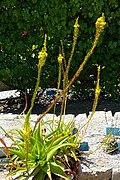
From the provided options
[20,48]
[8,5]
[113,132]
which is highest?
[8,5]

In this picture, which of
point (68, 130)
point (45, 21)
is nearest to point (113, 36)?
point (45, 21)

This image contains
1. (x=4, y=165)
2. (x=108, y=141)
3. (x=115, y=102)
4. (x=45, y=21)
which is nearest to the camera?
(x=4, y=165)

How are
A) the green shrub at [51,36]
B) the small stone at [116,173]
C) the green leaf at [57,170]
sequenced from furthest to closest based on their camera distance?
the green shrub at [51,36] < the small stone at [116,173] < the green leaf at [57,170]

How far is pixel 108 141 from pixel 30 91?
10.4 feet

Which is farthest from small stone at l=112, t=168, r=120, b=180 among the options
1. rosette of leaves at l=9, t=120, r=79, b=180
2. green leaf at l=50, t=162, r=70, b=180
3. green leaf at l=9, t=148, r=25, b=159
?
green leaf at l=9, t=148, r=25, b=159

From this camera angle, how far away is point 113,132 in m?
4.20

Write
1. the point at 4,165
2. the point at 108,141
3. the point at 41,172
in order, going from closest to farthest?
the point at 41,172 → the point at 4,165 → the point at 108,141

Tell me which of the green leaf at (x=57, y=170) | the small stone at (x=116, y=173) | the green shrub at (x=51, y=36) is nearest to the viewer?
the green leaf at (x=57, y=170)

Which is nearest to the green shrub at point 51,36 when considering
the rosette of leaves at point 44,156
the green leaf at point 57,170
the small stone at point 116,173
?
the rosette of leaves at point 44,156

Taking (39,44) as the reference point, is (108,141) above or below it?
below

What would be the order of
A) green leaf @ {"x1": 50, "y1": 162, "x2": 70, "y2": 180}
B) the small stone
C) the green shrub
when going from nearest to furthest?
1. green leaf @ {"x1": 50, "y1": 162, "x2": 70, "y2": 180}
2. the small stone
3. the green shrub

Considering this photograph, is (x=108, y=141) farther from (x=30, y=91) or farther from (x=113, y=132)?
(x=30, y=91)

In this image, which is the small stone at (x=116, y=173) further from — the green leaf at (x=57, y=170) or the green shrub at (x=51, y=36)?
the green shrub at (x=51, y=36)

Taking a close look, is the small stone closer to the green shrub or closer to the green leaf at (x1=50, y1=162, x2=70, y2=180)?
the green leaf at (x1=50, y1=162, x2=70, y2=180)
